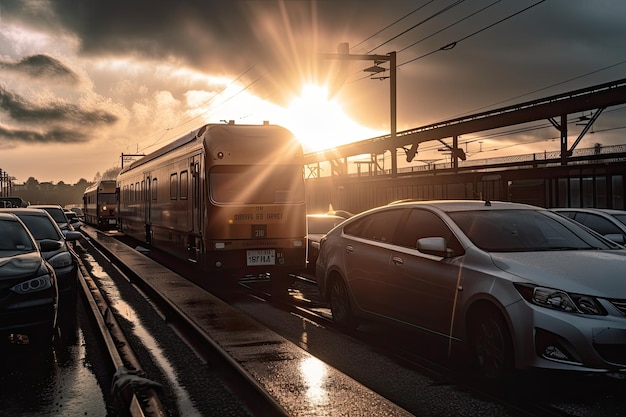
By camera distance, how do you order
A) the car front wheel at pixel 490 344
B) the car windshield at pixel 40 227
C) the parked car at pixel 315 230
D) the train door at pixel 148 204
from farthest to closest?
1. the train door at pixel 148 204
2. the parked car at pixel 315 230
3. the car windshield at pixel 40 227
4. the car front wheel at pixel 490 344

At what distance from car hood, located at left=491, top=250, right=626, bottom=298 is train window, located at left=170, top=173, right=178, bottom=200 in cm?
1102

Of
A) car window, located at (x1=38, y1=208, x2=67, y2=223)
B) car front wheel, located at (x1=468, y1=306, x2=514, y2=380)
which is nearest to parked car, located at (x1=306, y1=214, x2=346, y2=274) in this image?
car front wheel, located at (x1=468, y1=306, x2=514, y2=380)

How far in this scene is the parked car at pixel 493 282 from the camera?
184 inches

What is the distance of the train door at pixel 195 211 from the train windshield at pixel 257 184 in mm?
551

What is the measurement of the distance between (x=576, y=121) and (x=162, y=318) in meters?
25.0

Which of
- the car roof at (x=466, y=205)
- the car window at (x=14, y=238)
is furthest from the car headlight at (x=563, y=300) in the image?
the car window at (x=14, y=238)

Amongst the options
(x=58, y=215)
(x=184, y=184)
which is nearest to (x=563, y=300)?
(x=184, y=184)

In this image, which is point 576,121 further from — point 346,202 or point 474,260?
point 474,260

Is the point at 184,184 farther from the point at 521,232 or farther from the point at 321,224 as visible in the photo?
the point at 521,232

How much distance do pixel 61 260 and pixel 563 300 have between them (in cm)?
747

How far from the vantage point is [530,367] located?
4820 mm

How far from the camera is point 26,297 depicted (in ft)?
21.1

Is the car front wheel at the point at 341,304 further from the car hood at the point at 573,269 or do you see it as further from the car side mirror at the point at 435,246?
the car hood at the point at 573,269

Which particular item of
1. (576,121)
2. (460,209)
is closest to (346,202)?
(576,121)
